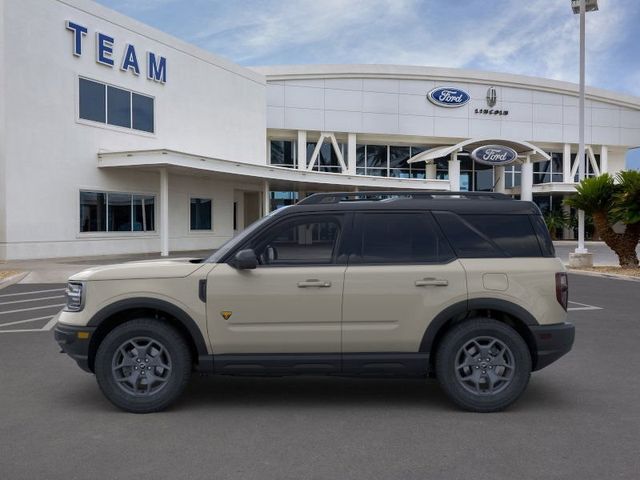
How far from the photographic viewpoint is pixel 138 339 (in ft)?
16.5

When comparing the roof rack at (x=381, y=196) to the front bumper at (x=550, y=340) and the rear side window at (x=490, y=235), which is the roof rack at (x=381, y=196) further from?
the front bumper at (x=550, y=340)

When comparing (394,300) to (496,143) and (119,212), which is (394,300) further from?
(496,143)

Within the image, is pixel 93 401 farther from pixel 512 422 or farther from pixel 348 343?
pixel 512 422

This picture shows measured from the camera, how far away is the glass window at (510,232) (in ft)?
16.9

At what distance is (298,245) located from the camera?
518 centimetres

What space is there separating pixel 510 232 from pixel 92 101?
21920 mm

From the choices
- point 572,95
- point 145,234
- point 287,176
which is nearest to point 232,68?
point 287,176

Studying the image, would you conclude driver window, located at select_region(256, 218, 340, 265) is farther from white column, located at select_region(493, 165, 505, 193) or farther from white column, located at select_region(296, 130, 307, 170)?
white column, located at select_region(493, 165, 505, 193)

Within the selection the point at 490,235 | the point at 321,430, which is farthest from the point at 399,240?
the point at 321,430

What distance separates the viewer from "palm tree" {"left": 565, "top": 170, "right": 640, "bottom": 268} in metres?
17.3

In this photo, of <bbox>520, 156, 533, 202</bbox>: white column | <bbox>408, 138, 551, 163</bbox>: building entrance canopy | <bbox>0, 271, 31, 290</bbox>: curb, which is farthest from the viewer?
<bbox>520, 156, 533, 202</bbox>: white column

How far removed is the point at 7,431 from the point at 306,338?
242cm

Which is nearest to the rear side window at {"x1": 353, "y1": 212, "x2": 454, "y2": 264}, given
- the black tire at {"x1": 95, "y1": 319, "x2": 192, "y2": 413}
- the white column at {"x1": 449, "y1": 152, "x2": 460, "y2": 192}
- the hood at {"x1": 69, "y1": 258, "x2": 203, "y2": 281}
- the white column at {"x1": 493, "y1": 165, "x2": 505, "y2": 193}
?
the hood at {"x1": 69, "y1": 258, "x2": 203, "y2": 281}

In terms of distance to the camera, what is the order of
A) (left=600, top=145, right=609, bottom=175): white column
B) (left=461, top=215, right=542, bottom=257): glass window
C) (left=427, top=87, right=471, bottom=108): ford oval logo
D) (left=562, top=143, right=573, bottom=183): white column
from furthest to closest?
(left=600, top=145, right=609, bottom=175): white column < (left=562, top=143, right=573, bottom=183): white column < (left=427, top=87, right=471, bottom=108): ford oval logo < (left=461, top=215, right=542, bottom=257): glass window
